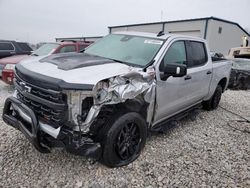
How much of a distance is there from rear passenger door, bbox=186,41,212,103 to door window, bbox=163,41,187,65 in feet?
0.59

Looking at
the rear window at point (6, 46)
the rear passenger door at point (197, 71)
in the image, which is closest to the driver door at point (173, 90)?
the rear passenger door at point (197, 71)

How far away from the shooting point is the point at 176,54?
4176 mm

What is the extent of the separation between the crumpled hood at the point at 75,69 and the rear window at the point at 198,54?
197cm

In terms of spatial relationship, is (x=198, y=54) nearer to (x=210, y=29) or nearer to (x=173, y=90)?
(x=173, y=90)

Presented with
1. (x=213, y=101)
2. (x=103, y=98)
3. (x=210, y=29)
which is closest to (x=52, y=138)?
(x=103, y=98)

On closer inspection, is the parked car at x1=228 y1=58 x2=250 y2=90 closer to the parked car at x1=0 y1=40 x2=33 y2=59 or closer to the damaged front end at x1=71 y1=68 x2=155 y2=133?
the damaged front end at x1=71 y1=68 x2=155 y2=133

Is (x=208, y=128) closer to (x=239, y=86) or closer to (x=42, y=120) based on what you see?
(x=42, y=120)

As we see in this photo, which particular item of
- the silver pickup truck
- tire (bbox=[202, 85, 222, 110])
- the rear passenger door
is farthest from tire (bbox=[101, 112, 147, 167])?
tire (bbox=[202, 85, 222, 110])

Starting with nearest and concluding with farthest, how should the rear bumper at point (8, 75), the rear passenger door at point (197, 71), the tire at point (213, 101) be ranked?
the rear passenger door at point (197, 71) → the tire at point (213, 101) → the rear bumper at point (8, 75)

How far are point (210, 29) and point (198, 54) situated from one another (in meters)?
16.6

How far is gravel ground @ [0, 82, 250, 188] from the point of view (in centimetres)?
305

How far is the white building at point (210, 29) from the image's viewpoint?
20078 millimetres

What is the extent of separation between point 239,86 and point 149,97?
788 centimetres

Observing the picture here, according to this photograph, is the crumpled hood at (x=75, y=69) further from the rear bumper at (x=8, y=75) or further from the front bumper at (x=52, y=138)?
the rear bumper at (x=8, y=75)
